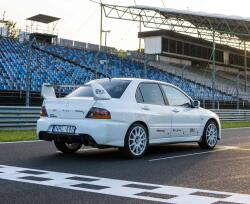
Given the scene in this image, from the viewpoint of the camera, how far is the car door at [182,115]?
1062 cm

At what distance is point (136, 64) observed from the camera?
46.7m

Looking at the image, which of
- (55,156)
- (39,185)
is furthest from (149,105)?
(39,185)

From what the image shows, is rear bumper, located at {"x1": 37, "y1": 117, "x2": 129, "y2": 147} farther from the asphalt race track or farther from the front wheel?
the asphalt race track

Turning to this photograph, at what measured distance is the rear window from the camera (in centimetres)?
958

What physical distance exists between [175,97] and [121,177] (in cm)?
402

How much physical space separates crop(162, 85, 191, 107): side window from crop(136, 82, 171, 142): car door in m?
0.23

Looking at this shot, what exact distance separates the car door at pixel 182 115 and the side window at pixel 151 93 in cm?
21

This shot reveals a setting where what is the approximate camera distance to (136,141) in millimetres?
9469

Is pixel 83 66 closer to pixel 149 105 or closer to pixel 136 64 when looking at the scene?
pixel 136 64

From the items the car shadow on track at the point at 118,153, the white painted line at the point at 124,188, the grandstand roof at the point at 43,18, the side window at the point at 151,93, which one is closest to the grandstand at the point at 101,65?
the grandstand roof at the point at 43,18

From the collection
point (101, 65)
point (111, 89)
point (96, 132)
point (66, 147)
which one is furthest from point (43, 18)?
point (96, 132)

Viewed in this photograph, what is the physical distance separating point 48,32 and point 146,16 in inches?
392

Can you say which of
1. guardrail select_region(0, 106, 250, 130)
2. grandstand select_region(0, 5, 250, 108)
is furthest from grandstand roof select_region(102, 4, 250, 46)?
guardrail select_region(0, 106, 250, 130)

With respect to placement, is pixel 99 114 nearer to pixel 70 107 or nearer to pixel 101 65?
pixel 70 107
